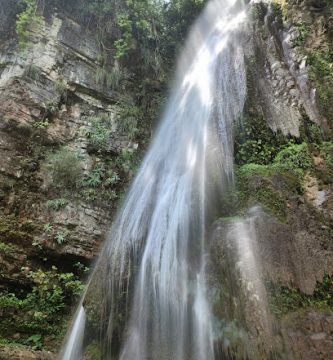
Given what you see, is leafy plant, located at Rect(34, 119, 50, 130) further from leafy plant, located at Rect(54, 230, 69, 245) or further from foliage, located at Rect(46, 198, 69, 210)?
leafy plant, located at Rect(54, 230, 69, 245)

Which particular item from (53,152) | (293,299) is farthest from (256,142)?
(53,152)

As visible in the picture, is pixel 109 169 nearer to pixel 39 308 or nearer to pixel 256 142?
pixel 39 308

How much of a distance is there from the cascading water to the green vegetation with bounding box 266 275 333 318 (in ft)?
2.77

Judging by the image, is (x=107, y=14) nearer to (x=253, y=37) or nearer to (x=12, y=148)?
(x=253, y=37)

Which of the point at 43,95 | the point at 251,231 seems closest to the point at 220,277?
the point at 251,231

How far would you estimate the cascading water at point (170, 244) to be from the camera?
4.44m

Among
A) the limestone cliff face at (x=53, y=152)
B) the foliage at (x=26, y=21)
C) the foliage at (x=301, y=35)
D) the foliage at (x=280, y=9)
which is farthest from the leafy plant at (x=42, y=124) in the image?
the foliage at (x=280, y=9)

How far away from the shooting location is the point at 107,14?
11.1 m

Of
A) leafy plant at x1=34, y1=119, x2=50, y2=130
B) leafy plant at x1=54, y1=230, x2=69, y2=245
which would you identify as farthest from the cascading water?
leafy plant at x1=34, y1=119, x2=50, y2=130

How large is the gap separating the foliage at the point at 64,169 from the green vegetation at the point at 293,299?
17.6 ft

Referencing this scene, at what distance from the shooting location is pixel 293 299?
402 cm

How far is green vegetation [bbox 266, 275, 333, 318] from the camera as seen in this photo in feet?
12.9

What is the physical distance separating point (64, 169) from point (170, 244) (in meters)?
3.76

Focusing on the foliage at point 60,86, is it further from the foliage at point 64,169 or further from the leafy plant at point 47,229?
the leafy plant at point 47,229
